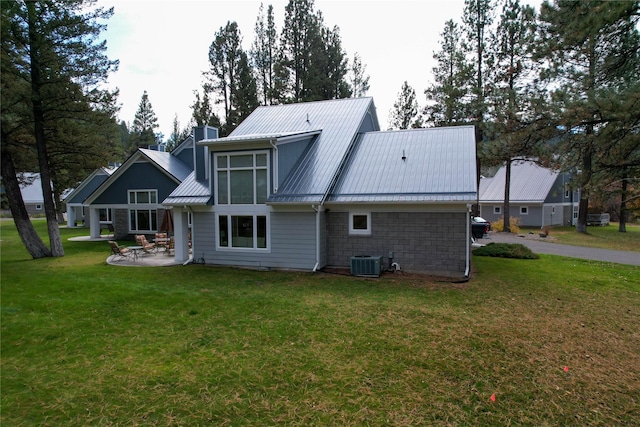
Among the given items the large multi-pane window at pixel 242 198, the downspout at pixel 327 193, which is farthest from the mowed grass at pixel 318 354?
the large multi-pane window at pixel 242 198

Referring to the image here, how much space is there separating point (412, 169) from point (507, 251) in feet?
21.2

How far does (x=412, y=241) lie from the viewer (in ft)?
38.8

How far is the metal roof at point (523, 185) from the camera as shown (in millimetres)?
32469

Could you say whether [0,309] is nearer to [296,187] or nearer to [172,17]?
[296,187]

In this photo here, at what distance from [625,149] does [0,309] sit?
17.5 meters

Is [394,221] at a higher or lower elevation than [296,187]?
lower

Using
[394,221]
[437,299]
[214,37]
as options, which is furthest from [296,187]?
[214,37]

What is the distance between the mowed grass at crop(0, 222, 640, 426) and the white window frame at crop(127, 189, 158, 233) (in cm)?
1130

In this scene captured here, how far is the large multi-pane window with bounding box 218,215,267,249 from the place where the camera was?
12.8 metres

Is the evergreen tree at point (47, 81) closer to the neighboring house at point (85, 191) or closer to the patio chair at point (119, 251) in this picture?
the patio chair at point (119, 251)

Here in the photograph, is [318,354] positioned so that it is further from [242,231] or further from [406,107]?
[406,107]

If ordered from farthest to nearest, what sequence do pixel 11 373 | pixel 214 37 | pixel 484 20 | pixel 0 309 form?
pixel 214 37, pixel 484 20, pixel 0 309, pixel 11 373

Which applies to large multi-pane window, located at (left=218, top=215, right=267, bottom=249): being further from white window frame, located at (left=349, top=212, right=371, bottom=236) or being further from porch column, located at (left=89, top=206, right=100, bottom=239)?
porch column, located at (left=89, top=206, right=100, bottom=239)

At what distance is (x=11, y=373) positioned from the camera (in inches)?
208
